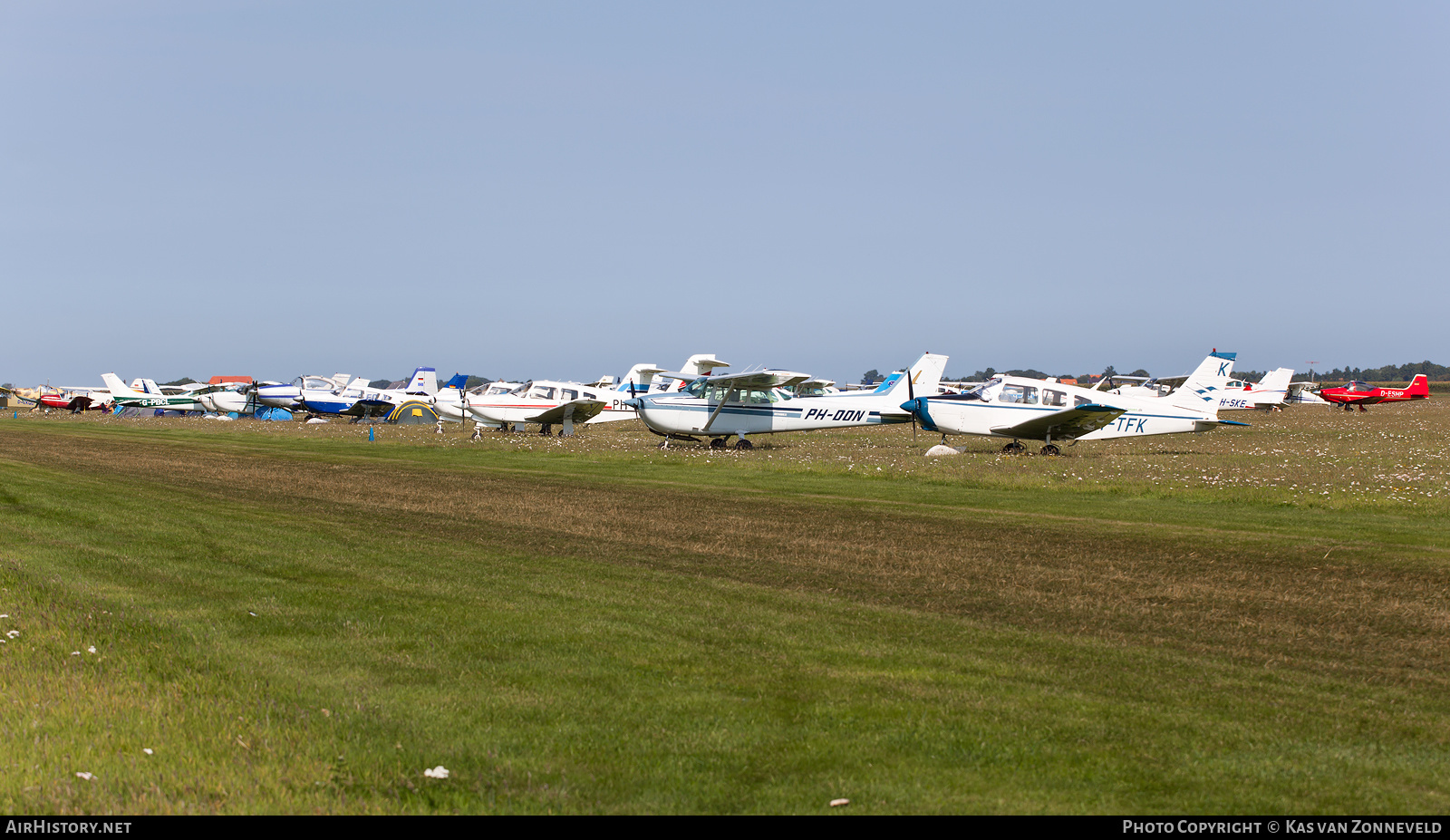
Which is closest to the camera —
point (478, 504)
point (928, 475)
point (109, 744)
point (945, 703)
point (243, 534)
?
point (109, 744)

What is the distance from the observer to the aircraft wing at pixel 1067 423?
29000mm

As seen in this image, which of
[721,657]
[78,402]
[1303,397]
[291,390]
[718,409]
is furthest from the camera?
[1303,397]

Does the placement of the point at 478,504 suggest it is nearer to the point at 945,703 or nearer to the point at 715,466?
the point at 715,466

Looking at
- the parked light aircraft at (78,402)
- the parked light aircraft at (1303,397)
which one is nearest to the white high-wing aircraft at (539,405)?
the parked light aircraft at (78,402)

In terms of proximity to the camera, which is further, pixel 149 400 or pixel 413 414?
pixel 149 400

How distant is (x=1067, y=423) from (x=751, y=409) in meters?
9.98

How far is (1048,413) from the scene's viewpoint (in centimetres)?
2938

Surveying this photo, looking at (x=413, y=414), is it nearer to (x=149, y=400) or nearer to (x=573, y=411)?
(x=573, y=411)

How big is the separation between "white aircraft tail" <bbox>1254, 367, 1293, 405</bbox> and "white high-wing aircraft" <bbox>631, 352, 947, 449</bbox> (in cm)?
3770

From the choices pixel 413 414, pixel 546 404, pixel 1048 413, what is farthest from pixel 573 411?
pixel 1048 413

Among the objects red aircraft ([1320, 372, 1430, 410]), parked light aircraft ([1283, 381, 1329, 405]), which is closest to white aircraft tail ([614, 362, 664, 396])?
red aircraft ([1320, 372, 1430, 410])

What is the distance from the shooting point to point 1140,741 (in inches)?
207
